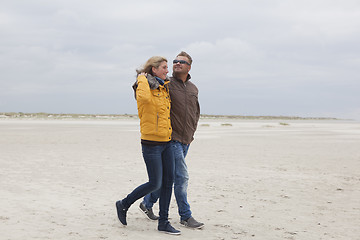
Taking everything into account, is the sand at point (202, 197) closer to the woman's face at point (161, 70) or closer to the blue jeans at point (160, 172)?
the blue jeans at point (160, 172)

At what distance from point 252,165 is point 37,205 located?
700 centimetres

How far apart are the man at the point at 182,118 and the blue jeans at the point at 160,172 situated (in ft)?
A: 0.63

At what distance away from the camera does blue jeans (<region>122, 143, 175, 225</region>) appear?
4.60m

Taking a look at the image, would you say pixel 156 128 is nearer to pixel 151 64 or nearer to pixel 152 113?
pixel 152 113

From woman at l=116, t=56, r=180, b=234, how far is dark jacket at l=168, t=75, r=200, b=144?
0.22 m

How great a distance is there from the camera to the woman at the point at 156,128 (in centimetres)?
448

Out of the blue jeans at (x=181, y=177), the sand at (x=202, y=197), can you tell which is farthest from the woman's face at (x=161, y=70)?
the sand at (x=202, y=197)

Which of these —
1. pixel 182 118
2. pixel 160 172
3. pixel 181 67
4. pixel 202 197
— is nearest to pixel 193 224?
pixel 160 172

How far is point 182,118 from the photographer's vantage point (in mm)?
4992

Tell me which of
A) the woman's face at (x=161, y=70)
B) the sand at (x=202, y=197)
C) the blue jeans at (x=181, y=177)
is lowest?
the sand at (x=202, y=197)

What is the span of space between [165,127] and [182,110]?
1.72 feet

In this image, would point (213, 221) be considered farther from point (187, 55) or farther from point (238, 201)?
point (187, 55)

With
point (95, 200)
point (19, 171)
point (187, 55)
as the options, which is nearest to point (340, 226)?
point (187, 55)

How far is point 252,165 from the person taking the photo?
1145 centimetres
